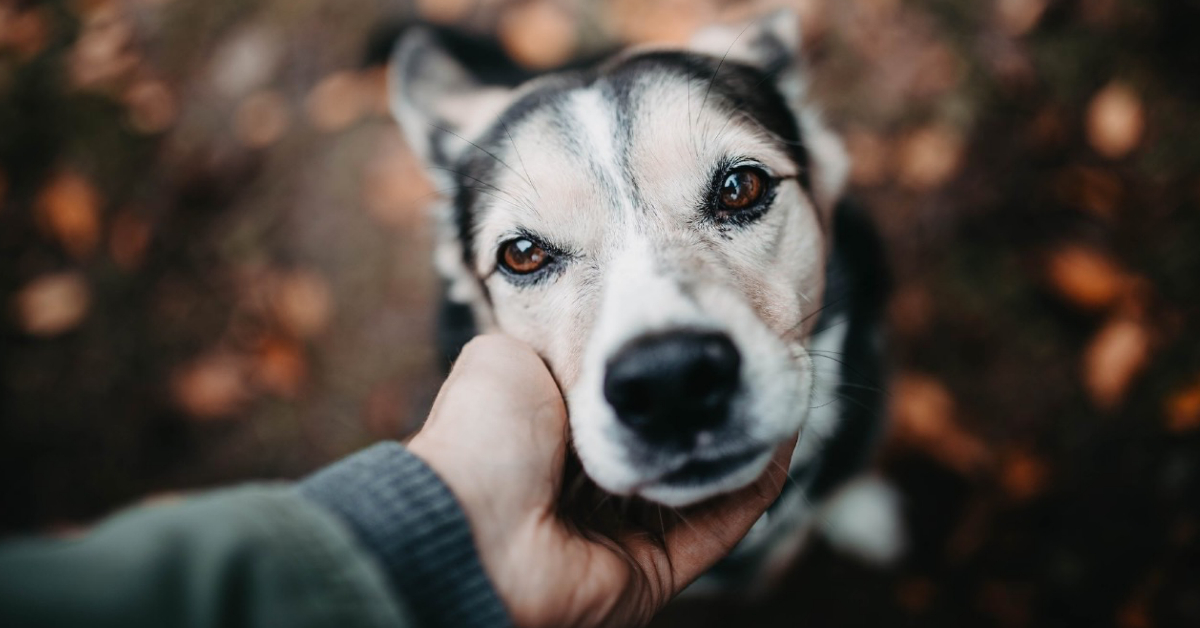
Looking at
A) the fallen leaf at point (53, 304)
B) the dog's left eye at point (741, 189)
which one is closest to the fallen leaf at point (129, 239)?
the fallen leaf at point (53, 304)

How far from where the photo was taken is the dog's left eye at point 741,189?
1.93 metres

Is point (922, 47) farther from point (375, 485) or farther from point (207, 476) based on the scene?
point (207, 476)

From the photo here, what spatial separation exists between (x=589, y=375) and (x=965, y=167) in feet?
8.15

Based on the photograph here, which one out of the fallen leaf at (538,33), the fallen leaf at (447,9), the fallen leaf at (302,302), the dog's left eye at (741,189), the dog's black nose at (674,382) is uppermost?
the fallen leaf at (447,9)

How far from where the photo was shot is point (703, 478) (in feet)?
4.92

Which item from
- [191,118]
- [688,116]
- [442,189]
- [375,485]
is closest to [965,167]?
[688,116]

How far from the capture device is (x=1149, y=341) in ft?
9.07

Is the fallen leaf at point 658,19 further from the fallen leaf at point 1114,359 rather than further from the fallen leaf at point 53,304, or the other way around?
the fallen leaf at point 53,304

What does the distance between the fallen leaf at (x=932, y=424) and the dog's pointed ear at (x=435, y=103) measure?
219cm

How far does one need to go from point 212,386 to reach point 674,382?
3167 millimetres

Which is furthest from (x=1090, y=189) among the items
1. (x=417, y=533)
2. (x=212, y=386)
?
(x=212, y=386)

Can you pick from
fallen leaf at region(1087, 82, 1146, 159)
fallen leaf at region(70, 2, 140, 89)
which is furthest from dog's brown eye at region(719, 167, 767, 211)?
fallen leaf at region(70, 2, 140, 89)

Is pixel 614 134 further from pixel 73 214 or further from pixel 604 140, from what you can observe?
pixel 73 214

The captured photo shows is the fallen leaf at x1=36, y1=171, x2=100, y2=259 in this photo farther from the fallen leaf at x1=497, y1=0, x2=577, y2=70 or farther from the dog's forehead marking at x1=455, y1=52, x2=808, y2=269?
the dog's forehead marking at x1=455, y1=52, x2=808, y2=269
